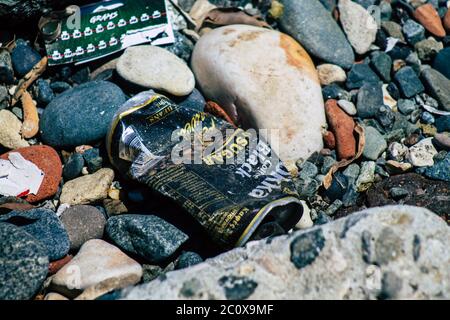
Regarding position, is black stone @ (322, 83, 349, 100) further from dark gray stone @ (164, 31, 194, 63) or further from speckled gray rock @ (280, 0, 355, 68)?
dark gray stone @ (164, 31, 194, 63)

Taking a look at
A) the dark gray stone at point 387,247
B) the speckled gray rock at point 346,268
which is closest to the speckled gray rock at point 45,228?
the speckled gray rock at point 346,268

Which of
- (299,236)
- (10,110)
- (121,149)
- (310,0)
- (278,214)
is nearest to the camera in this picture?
(299,236)

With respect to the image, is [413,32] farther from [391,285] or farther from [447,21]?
[391,285]

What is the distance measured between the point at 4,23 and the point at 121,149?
1.32 metres

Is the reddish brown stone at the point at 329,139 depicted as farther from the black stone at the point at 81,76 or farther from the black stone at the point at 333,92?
the black stone at the point at 81,76

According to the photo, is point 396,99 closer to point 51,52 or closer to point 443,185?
point 443,185

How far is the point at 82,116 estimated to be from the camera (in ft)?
10.1

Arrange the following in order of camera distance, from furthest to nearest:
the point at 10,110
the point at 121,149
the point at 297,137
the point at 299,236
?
1. the point at 10,110
2. the point at 297,137
3. the point at 121,149
4. the point at 299,236

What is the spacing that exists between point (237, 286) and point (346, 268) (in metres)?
0.41

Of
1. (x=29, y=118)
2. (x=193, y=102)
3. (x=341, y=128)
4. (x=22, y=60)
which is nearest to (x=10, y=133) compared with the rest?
(x=29, y=118)

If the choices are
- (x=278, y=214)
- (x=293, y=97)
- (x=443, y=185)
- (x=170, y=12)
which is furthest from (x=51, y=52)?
(x=443, y=185)

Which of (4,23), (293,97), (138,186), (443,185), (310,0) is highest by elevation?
(4,23)

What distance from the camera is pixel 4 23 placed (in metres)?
3.39

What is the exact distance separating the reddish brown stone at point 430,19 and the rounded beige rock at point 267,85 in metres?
1.04
